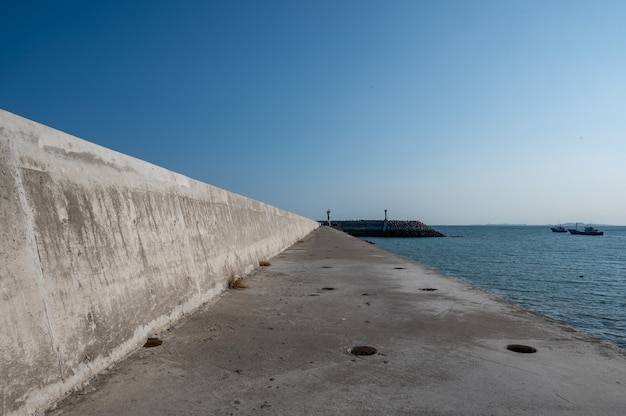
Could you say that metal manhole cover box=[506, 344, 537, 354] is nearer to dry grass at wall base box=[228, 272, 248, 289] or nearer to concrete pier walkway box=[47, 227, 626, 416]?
concrete pier walkway box=[47, 227, 626, 416]

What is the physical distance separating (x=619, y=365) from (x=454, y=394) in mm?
1506

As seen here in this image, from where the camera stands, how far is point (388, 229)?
9594 cm

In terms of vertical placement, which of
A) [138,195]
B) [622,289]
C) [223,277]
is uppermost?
[138,195]

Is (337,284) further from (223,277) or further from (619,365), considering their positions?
(619,365)

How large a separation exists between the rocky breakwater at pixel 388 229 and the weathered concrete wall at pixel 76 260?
279 ft

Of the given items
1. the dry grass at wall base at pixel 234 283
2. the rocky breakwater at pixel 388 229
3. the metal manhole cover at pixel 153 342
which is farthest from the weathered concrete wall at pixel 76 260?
the rocky breakwater at pixel 388 229

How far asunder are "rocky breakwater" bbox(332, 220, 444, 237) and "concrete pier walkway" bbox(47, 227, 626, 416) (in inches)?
3324

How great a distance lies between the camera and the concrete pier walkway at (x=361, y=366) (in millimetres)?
2301

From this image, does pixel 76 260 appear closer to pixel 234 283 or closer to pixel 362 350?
pixel 362 350

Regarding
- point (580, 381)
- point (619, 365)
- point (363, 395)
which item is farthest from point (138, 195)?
point (619, 365)

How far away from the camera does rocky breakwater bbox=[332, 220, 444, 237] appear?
91894 millimetres

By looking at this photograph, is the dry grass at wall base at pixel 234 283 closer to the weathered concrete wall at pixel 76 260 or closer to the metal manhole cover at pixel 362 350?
the weathered concrete wall at pixel 76 260

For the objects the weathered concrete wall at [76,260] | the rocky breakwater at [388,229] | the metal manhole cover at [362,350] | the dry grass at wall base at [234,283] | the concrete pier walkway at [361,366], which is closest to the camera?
the weathered concrete wall at [76,260]

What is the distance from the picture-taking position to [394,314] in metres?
4.52
